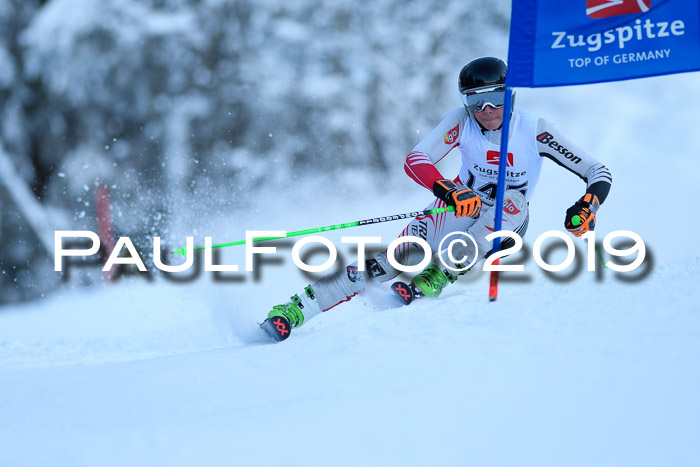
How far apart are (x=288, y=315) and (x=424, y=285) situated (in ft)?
2.83

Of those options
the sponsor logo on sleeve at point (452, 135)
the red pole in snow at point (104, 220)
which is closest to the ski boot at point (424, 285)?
the sponsor logo on sleeve at point (452, 135)

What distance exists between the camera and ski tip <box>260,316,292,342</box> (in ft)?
12.2

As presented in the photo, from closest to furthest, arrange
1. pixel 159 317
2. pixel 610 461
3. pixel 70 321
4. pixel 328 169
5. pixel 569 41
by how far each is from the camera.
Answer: pixel 610 461 → pixel 569 41 → pixel 159 317 → pixel 70 321 → pixel 328 169

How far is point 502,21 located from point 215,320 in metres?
8.05

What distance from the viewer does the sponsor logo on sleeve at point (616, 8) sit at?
3.05 metres

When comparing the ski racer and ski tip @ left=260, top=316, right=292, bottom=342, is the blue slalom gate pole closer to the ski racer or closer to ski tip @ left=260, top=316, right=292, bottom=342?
the ski racer

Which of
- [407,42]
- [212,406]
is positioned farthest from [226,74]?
[212,406]

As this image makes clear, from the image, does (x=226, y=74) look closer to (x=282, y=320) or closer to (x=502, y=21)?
(x=502, y=21)

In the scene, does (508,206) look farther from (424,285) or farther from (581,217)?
(424,285)

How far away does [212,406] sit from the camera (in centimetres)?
240

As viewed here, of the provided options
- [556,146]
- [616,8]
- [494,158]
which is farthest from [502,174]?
[616,8]

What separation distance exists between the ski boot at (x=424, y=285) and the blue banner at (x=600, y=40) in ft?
4.48

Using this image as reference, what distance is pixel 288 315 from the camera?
3.85m

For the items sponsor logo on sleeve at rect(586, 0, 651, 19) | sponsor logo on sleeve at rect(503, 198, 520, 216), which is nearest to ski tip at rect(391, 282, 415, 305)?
sponsor logo on sleeve at rect(503, 198, 520, 216)
